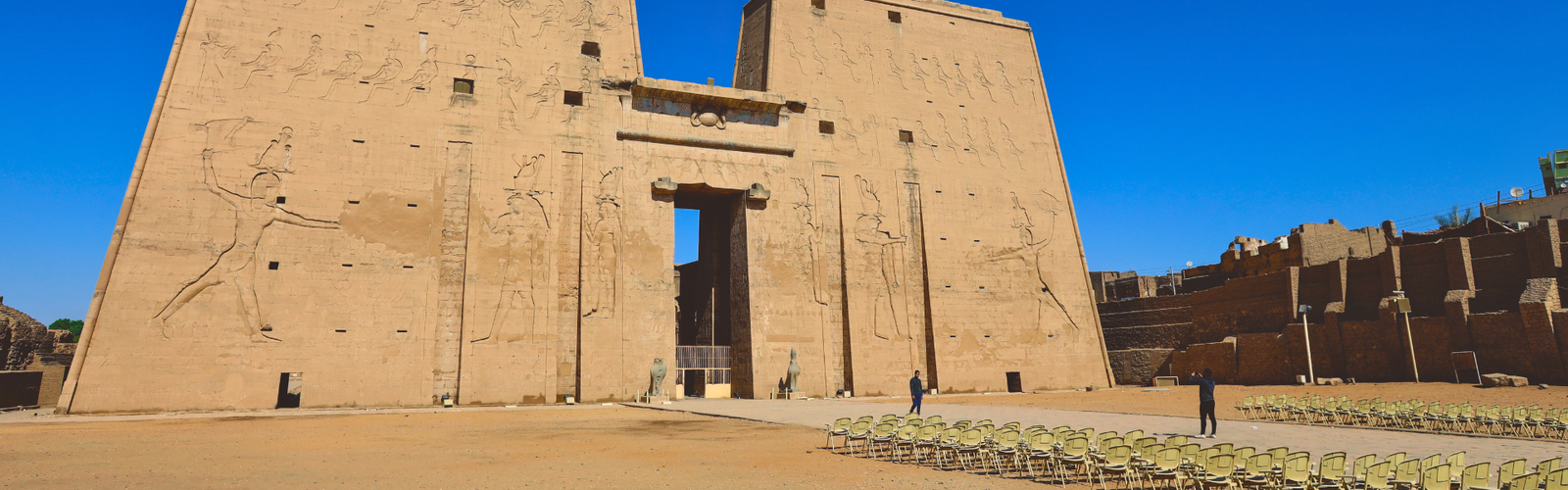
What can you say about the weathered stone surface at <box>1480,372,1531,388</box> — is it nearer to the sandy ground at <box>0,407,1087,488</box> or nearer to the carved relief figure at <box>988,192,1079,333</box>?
the carved relief figure at <box>988,192,1079,333</box>

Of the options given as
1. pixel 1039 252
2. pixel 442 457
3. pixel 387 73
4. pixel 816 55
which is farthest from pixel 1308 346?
pixel 387 73

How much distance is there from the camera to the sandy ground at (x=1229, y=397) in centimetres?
1889

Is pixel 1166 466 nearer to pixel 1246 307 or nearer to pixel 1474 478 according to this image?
pixel 1474 478

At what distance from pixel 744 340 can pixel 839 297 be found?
3422mm

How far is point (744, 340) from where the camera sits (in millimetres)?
25562

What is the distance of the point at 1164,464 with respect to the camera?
26.6 ft

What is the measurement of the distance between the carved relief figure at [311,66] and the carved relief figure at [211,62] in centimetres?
162

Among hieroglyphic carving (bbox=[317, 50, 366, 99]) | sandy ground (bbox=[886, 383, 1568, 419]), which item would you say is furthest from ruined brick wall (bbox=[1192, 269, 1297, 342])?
hieroglyphic carving (bbox=[317, 50, 366, 99])

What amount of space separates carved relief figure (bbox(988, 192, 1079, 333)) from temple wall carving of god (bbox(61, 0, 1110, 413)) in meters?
0.10

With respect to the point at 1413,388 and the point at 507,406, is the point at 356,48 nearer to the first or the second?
the point at 507,406

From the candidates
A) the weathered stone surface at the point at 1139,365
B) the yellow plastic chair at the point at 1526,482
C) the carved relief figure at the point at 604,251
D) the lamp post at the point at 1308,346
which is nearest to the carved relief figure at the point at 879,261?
the carved relief figure at the point at 604,251

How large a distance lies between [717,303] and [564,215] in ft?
21.3

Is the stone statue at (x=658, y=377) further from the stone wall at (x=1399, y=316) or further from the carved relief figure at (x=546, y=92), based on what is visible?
the stone wall at (x=1399, y=316)

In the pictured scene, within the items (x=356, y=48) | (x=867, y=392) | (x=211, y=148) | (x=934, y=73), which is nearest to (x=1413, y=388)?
(x=867, y=392)
